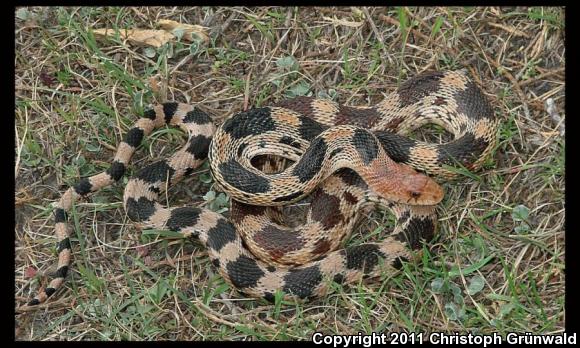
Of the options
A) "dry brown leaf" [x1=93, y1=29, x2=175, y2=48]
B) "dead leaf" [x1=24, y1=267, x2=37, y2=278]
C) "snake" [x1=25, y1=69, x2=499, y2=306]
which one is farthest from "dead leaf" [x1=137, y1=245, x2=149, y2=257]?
"dry brown leaf" [x1=93, y1=29, x2=175, y2=48]

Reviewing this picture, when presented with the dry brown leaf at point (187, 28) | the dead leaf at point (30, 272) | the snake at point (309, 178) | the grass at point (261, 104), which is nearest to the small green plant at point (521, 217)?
the grass at point (261, 104)

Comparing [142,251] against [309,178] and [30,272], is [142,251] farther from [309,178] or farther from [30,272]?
[309,178]

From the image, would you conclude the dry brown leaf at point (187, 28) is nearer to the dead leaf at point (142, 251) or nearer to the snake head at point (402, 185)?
the dead leaf at point (142, 251)

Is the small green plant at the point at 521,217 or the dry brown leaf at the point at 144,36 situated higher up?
the dry brown leaf at the point at 144,36

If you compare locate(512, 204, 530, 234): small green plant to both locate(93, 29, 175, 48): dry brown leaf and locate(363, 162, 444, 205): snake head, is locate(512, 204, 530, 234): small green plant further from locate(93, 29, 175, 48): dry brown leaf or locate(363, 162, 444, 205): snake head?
locate(93, 29, 175, 48): dry brown leaf

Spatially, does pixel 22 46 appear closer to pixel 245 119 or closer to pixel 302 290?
pixel 245 119

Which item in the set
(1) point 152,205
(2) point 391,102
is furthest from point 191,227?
(2) point 391,102

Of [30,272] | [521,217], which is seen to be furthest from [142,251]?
[521,217]
